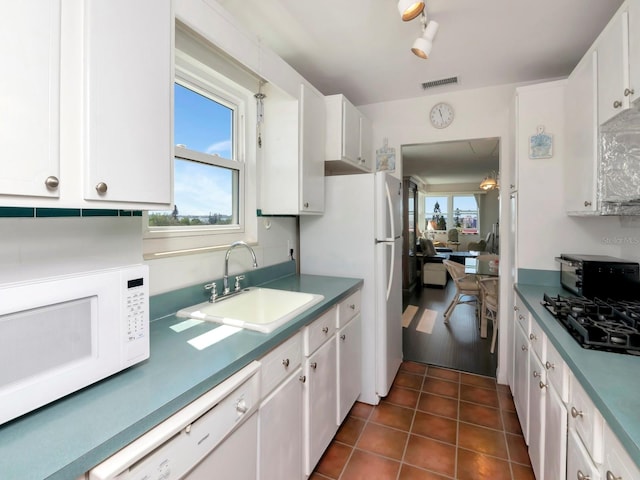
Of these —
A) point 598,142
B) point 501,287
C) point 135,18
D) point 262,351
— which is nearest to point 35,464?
point 262,351

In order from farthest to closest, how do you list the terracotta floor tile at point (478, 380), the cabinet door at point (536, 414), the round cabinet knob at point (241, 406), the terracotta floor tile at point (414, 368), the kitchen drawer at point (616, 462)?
the terracotta floor tile at point (414, 368) → the terracotta floor tile at point (478, 380) → the cabinet door at point (536, 414) → the round cabinet knob at point (241, 406) → the kitchen drawer at point (616, 462)

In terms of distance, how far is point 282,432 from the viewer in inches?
52.2

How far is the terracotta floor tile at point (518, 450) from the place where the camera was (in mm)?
1779

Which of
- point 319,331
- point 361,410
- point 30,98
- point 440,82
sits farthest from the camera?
point 440,82

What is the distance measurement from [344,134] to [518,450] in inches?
87.5

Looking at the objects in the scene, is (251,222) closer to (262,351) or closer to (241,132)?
(241,132)

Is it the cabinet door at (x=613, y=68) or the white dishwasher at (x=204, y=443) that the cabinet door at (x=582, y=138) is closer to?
the cabinet door at (x=613, y=68)

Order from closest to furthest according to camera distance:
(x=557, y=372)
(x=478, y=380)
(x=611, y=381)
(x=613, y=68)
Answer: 1. (x=611, y=381)
2. (x=557, y=372)
3. (x=613, y=68)
4. (x=478, y=380)

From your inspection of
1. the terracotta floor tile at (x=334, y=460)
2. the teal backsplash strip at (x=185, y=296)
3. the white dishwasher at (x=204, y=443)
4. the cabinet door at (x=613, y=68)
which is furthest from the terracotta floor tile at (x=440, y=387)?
the cabinet door at (x=613, y=68)

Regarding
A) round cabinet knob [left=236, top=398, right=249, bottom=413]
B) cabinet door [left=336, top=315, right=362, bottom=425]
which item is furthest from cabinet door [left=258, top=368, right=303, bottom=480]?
cabinet door [left=336, top=315, right=362, bottom=425]

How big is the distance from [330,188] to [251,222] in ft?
2.14

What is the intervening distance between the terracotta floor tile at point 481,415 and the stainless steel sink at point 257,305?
4.53 ft

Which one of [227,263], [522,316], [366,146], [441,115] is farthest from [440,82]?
[227,263]

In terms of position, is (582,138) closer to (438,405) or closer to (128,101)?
(438,405)
